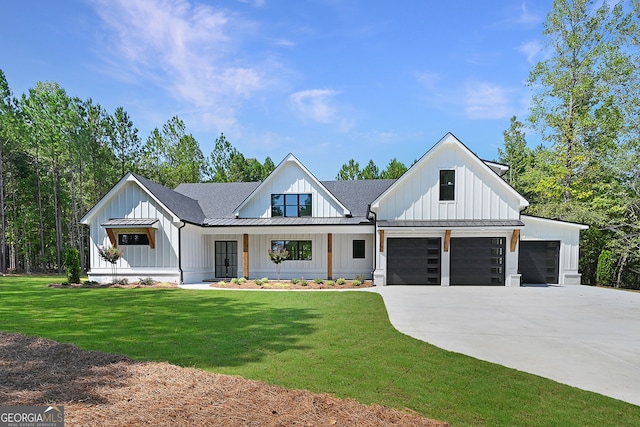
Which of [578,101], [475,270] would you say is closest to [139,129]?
[475,270]

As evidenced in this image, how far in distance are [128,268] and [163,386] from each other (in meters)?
15.3

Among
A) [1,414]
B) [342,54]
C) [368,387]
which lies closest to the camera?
[1,414]

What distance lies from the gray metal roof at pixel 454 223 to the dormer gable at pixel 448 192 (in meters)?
0.20

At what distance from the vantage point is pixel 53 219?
28.9 m

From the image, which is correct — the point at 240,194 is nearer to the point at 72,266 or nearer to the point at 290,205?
the point at 290,205

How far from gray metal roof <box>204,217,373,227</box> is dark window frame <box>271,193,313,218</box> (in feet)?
1.26

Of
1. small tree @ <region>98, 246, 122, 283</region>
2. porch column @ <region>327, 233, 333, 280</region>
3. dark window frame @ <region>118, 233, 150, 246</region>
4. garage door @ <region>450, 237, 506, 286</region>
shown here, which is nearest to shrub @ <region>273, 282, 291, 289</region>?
porch column @ <region>327, 233, 333, 280</region>

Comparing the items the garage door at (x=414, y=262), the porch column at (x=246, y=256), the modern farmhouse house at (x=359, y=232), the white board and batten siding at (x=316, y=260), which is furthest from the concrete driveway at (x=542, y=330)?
the porch column at (x=246, y=256)

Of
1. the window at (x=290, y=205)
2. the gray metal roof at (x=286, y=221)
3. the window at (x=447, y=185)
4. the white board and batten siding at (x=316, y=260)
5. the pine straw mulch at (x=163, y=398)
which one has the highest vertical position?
the window at (x=447, y=185)

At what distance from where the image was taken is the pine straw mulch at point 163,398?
125 inches

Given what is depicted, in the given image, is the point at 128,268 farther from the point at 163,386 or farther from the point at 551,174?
the point at 551,174

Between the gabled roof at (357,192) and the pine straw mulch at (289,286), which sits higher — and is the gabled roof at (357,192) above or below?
above

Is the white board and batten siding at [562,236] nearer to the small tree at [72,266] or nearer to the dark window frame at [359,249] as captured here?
the dark window frame at [359,249]

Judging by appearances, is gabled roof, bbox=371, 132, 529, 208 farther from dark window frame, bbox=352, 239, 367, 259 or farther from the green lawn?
the green lawn
